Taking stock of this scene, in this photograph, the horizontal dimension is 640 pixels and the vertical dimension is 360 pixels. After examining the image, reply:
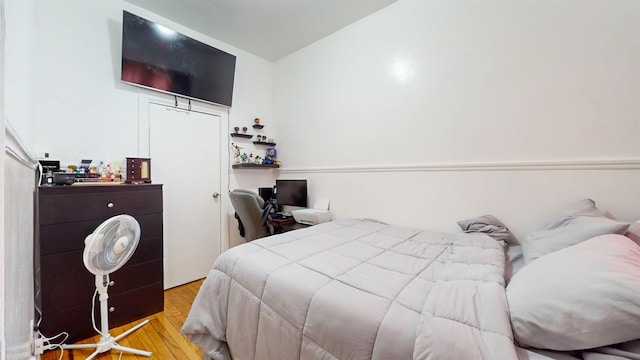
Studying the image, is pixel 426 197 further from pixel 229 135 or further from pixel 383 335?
pixel 229 135

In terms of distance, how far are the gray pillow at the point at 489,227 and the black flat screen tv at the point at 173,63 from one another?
2890mm

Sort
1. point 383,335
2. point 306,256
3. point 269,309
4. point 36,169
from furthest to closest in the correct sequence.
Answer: point 36,169, point 306,256, point 269,309, point 383,335

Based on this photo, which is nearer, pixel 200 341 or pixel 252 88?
pixel 200 341

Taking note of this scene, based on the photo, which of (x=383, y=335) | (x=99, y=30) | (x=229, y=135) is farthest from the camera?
(x=229, y=135)

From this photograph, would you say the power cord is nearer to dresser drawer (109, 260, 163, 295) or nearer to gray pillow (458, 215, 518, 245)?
dresser drawer (109, 260, 163, 295)

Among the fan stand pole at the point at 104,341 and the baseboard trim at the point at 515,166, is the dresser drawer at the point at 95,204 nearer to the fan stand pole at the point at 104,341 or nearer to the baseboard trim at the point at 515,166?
the fan stand pole at the point at 104,341

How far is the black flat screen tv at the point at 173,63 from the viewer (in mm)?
2176

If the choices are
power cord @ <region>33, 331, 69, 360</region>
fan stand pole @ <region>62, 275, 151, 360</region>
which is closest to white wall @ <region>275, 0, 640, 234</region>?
fan stand pole @ <region>62, 275, 151, 360</region>

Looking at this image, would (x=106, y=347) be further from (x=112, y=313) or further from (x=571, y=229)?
(x=571, y=229)

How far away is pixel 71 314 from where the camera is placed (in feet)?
5.42

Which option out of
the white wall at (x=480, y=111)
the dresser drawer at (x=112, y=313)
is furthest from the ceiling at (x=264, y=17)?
the dresser drawer at (x=112, y=313)

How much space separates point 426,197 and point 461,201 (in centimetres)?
28

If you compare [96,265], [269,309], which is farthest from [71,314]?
[269,309]

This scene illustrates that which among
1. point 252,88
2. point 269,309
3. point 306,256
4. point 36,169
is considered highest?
point 252,88
